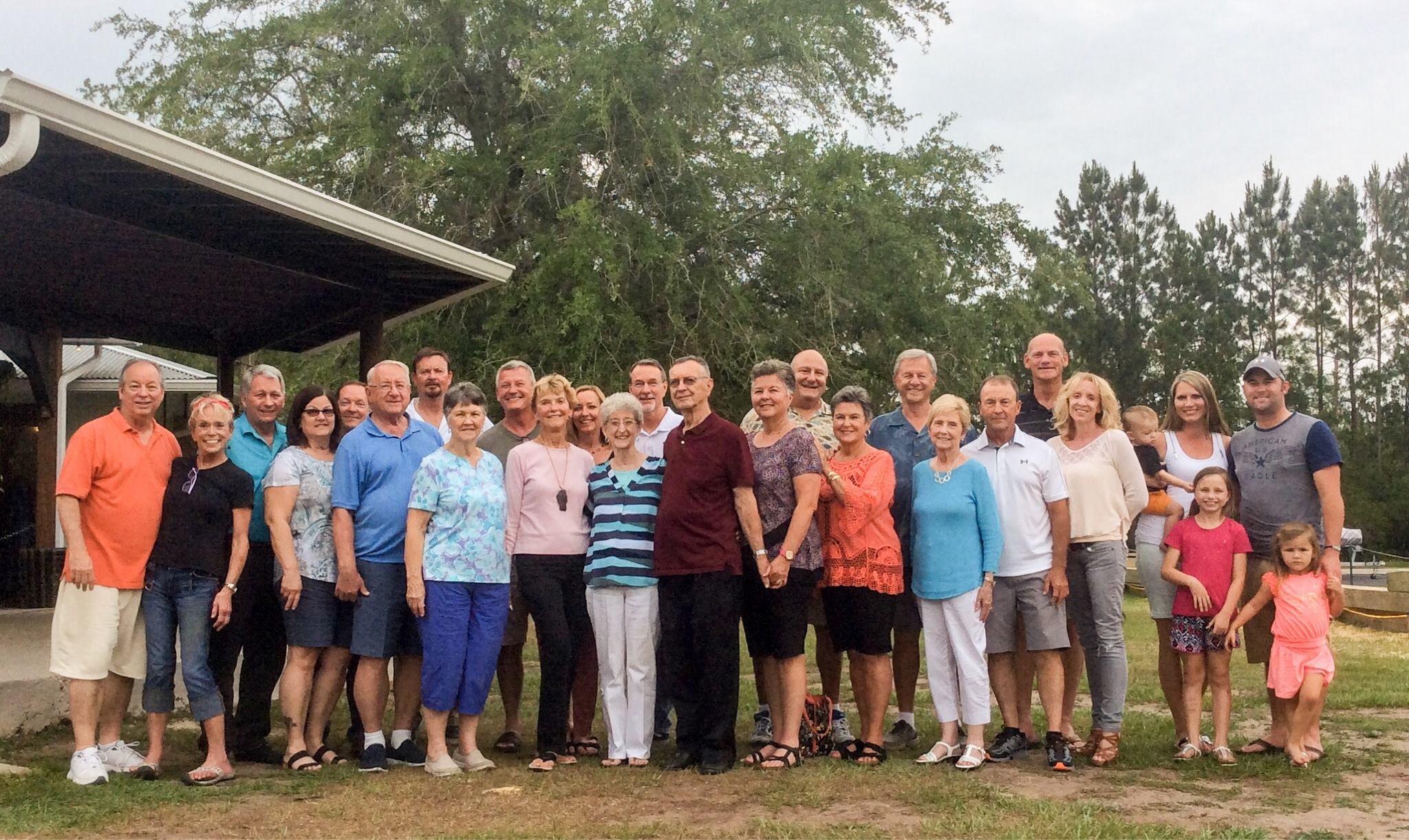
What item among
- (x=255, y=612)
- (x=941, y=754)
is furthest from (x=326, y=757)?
(x=941, y=754)

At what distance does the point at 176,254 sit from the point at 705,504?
4.83 meters

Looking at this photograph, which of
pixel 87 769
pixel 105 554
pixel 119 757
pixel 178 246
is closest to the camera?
pixel 87 769

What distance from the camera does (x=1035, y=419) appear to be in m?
6.41

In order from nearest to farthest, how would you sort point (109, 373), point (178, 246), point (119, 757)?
1. point (119, 757)
2. point (178, 246)
3. point (109, 373)

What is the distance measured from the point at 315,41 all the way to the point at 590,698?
13105 mm

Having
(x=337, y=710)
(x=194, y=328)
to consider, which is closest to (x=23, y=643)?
(x=337, y=710)

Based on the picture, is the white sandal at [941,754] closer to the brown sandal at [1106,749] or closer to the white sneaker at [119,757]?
the brown sandal at [1106,749]

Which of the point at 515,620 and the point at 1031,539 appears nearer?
the point at 1031,539

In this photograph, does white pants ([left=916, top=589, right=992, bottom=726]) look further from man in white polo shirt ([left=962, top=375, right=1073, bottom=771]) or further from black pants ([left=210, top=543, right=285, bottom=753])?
black pants ([left=210, top=543, right=285, bottom=753])

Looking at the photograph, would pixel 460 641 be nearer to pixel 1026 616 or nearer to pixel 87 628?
pixel 87 628

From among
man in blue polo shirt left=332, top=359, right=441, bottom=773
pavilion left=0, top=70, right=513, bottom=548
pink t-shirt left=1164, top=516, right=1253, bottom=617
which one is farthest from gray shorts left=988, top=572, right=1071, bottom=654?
pavilion left=0, top=70, right=513, bottom=548

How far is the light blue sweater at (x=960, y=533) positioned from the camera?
574 centimetres

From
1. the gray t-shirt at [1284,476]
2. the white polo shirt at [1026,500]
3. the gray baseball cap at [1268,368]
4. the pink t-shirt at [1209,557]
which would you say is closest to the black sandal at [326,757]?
the white polo shirt at [1026,500]

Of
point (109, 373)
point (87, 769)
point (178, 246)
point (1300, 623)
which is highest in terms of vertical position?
point (109, 373)
